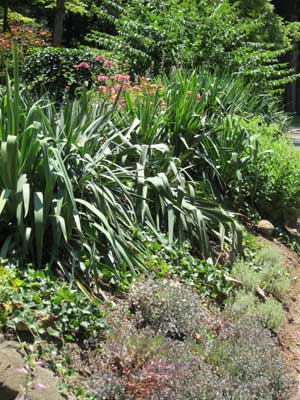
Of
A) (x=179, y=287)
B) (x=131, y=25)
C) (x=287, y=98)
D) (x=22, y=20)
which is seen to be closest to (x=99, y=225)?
(x=179, y=287)

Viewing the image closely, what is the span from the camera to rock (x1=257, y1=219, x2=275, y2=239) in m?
7.18

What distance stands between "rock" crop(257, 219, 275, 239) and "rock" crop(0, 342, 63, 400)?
4.27 m

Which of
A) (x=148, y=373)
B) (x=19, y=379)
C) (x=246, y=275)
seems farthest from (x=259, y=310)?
(x=19, y=379)

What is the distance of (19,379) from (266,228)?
4491 millimetres

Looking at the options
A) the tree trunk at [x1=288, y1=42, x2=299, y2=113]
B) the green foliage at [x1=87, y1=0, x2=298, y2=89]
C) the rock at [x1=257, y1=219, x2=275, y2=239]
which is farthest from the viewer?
the tree trunk at [x1=288, y1=42, x2=299, y2=113]

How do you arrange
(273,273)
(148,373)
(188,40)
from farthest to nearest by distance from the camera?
(188,40) → (273,273) → (148,373)

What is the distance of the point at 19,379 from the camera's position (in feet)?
10.3

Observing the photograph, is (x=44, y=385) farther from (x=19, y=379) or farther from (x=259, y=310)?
(x=259, y=310)

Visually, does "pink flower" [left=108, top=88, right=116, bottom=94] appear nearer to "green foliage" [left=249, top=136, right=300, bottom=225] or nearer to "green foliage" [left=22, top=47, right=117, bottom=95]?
"green foliage" [left=249, top=136, right=300, bottom=225]

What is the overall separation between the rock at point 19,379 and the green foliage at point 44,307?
191mm

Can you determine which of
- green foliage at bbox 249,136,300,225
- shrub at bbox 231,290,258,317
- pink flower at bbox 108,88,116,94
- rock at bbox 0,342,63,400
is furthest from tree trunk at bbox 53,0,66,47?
rock at bbox 0,342,63,400

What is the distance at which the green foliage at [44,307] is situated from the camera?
350 centimetres

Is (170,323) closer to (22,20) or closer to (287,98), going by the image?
(22,20)

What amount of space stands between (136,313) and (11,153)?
1340mm
